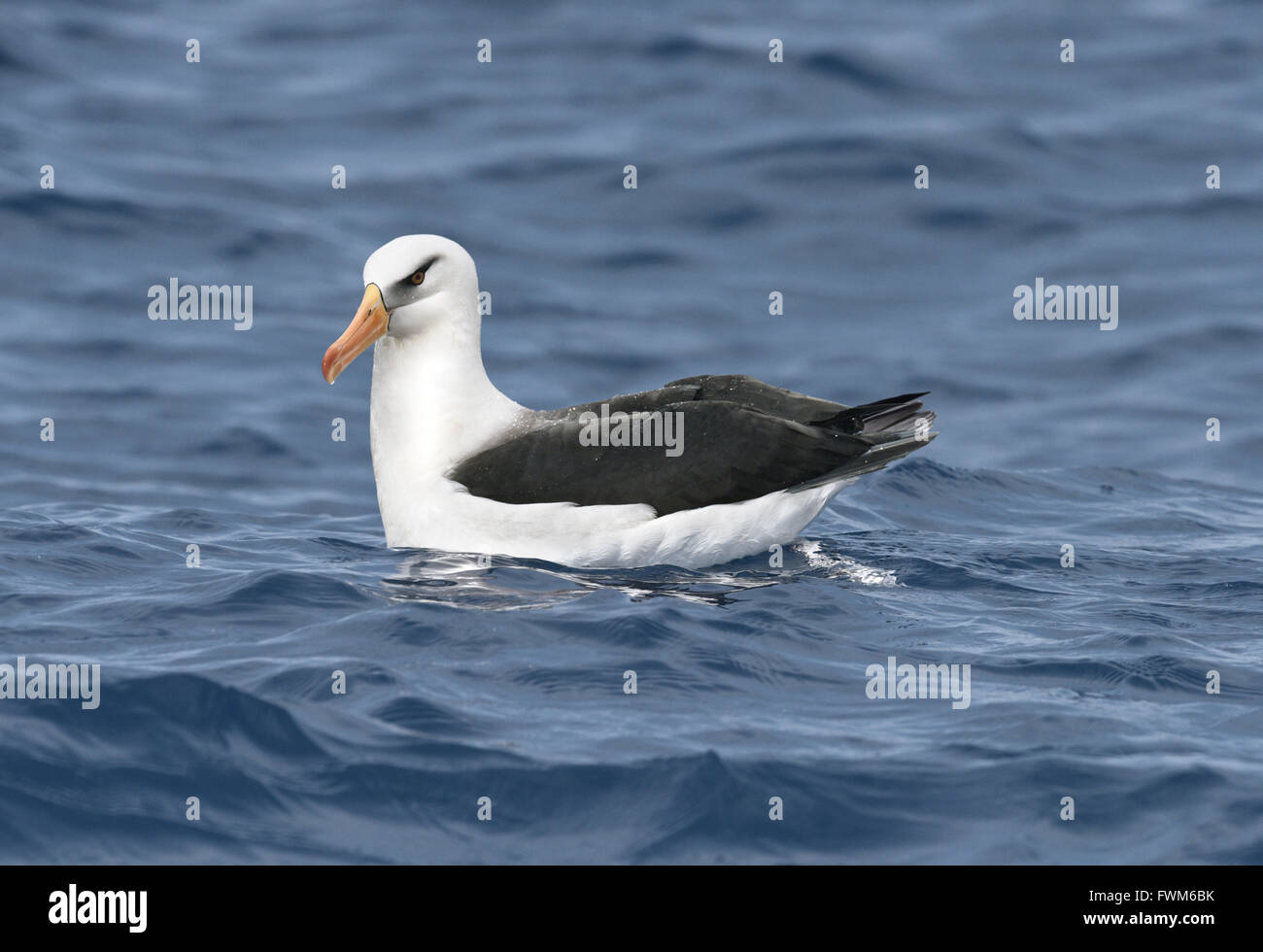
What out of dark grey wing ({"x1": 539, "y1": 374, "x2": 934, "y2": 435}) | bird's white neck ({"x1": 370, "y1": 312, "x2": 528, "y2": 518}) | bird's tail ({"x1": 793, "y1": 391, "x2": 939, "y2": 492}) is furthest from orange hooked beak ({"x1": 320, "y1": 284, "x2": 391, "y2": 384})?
bird's tail ({"x1": 793, "y1": 391, "x2": 939, "y2": 492})

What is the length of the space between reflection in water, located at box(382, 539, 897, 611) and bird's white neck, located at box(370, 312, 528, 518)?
537 millimetres

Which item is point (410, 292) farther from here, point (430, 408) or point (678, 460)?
point (678, 460)

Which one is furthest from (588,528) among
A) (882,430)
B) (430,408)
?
(882,430)

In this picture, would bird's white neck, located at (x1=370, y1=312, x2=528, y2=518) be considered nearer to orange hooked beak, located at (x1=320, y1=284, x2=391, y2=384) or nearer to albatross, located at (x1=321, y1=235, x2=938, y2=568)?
albatross, located at (x1=321, y1=235, x2=938, y2=568)

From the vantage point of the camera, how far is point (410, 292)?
9625 mm

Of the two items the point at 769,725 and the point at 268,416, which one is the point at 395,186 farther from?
Result: the point at 769,725

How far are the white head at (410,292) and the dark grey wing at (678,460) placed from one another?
0.92 m

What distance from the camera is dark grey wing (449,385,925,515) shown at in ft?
30.2

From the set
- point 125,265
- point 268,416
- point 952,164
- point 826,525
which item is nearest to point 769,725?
point 826,525

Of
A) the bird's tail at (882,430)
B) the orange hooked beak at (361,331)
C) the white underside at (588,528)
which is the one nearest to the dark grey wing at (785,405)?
the bird's tail at (882,430)

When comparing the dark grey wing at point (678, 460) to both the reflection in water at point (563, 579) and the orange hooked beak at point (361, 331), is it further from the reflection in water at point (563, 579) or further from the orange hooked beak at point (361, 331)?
the orange hooked beak at point (361, 331)

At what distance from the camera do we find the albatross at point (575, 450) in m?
9.23

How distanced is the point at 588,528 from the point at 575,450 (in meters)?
0.46

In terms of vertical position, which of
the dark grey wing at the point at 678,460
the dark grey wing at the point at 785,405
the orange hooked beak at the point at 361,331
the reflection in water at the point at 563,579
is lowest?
the reflection in water at the point at 563,579
